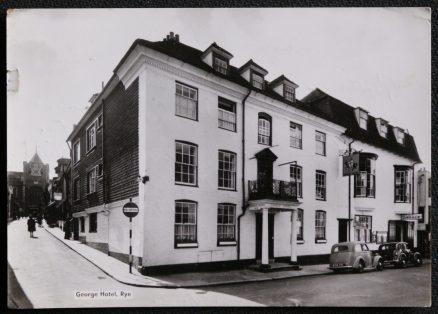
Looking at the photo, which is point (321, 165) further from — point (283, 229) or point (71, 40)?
point (71, 40)

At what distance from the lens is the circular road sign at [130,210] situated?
19.2 ft

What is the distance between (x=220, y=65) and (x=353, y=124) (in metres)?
2.53

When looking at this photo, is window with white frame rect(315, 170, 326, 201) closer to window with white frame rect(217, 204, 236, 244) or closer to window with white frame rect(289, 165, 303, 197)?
window with white frame rect(289, 165, 303, 197)

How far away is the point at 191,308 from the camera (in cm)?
511

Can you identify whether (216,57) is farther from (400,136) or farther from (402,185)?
(402,185)

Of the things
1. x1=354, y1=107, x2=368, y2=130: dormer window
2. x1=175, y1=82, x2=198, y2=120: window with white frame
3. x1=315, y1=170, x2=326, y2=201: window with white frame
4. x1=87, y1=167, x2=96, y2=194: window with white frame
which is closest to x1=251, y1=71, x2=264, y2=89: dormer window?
x1=175, y1=82, x2=198, y2=120: window with white frame

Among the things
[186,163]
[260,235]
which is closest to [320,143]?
[260,235]

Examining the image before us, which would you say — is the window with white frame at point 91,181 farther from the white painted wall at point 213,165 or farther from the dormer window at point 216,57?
the dormer window at point 216,57

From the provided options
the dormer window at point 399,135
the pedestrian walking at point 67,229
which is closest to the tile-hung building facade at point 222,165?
the dormer window at point 399,135

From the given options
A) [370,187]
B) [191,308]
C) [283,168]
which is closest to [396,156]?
[370,187]

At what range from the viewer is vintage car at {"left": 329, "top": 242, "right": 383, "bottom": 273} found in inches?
247

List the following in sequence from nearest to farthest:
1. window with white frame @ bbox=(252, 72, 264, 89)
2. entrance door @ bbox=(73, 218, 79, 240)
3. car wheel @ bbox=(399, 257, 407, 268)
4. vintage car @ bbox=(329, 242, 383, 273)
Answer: car wheel @ bbox=(399, 257, 407, 268), window with white frame @ bbox=(252, 72, 264, 89), vintage car @ bbox=(329, 242, 383, 273), entrance door @ bbox=(73, 218, 79, 240)

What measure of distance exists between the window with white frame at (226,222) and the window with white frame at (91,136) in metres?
2.78

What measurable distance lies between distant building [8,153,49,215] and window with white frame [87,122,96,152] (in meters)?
1.12
